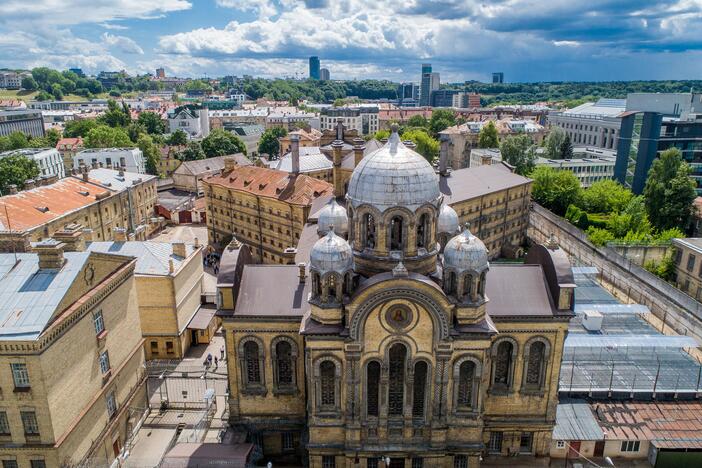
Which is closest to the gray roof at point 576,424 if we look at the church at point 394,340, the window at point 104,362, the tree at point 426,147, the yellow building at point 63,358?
the church at point 394,340

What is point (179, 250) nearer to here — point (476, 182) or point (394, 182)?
point (394, 182)

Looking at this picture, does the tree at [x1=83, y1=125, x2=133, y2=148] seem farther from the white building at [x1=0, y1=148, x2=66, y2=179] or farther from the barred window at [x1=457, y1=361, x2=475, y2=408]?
the barred window at [x1=457, y1=361, x2=475, y2=408]

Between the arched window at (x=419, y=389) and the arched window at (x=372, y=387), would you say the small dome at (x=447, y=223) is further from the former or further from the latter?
the arched window at (x=372, y=387)

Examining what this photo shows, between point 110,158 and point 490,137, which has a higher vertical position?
point 490,137

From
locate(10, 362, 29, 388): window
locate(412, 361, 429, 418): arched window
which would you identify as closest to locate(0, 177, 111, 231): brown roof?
locate(10, 362, 29, 388): window

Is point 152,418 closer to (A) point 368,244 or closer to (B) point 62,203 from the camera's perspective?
(A) point 368,244

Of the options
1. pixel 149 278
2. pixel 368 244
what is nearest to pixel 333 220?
pixel 368 244

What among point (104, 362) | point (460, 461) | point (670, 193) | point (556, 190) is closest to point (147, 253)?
point (104, 362)
